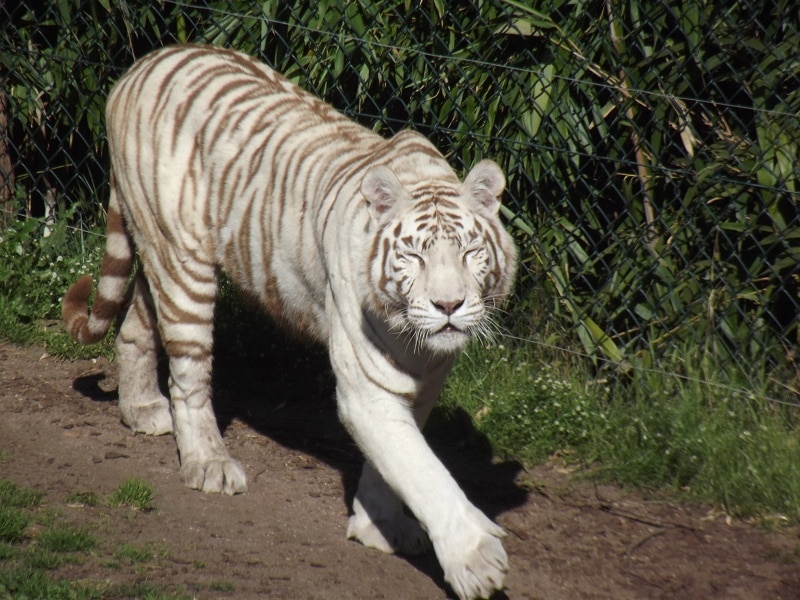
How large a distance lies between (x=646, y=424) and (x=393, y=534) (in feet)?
4.00

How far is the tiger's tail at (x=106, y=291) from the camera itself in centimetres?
434

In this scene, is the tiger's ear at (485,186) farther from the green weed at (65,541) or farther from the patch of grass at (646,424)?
the green weed at (65,541)

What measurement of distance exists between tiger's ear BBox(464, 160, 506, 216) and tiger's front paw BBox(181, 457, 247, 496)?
4.48 feet

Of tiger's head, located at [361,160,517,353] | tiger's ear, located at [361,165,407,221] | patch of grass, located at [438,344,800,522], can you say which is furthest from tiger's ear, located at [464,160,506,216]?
patch of grass, located at [438,344,800,522]

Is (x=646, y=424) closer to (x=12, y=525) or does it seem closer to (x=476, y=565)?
(x=476, y=565)

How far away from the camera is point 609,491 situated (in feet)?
13.1

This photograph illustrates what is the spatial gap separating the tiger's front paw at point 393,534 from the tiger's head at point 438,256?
2.18 ft

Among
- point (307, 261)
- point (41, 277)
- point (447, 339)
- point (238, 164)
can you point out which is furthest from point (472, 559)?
point (41, 277)

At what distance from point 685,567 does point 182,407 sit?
1860 millimetres

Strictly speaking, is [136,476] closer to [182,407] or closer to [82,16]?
[182,407]

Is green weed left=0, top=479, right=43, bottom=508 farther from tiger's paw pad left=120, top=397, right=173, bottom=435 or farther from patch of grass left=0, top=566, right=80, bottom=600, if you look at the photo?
tiger's paw pad left=120, top=397, right=173, bottom=435

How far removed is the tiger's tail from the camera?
4.34 meters

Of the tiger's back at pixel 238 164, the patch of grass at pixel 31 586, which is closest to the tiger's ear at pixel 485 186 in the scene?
the tiger's back at pixel 238 164

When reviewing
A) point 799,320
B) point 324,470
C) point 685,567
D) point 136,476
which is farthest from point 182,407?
point 799,320
